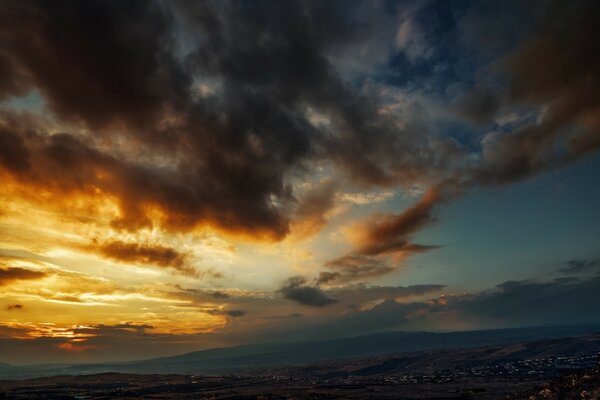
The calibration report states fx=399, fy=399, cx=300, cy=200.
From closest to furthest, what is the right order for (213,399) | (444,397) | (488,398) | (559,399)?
(559,399)
(488,398)
(444,397)
(213,399)

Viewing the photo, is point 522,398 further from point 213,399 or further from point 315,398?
point 213,399

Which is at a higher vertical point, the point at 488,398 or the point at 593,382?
the point at 593,382

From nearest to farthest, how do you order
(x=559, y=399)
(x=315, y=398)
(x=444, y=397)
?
1. (x=559, y=399)
2. (x=444, y=397)
3. (x=315, y=398)

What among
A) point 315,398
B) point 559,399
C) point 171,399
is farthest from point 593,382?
point 171,399

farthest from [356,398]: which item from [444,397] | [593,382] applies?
[593,382]

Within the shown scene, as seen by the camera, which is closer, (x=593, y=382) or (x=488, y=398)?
(x=593, y=382)

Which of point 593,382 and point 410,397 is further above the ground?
point 593,382

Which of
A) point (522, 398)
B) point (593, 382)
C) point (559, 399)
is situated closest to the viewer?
point (559, 399)

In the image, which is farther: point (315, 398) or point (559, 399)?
point (315, 398)

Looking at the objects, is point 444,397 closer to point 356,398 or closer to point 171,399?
point 356,398
